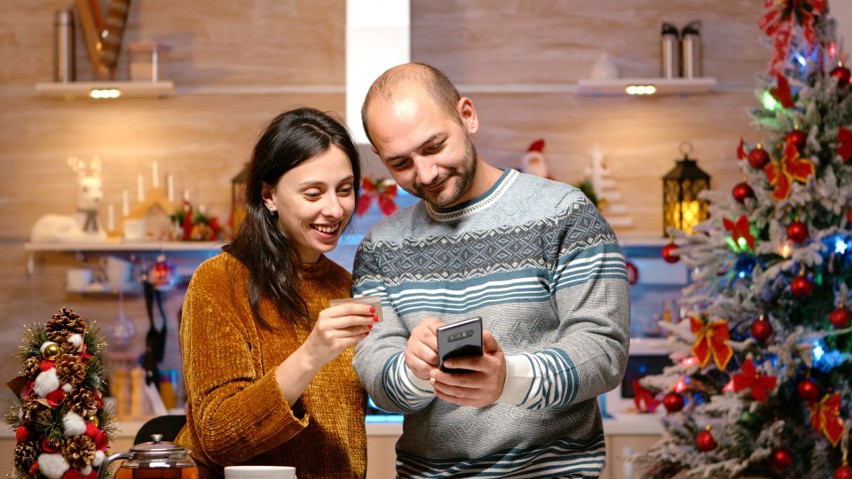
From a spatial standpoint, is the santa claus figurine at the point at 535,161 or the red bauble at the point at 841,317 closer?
the red bauble at the point at 841,317

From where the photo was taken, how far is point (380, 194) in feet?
15.5

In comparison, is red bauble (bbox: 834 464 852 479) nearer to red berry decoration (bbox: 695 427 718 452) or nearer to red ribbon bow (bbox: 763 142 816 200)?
red berry decoration (bbox: 695 427 718 452)

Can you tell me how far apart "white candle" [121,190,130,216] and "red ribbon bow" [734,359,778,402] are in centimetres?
289

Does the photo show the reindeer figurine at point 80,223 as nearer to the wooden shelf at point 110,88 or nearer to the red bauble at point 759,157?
the wooden shelf at point 110,88

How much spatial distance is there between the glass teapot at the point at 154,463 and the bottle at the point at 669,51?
3.81m

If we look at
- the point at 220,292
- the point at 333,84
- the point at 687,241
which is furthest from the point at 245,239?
the point at 333,84

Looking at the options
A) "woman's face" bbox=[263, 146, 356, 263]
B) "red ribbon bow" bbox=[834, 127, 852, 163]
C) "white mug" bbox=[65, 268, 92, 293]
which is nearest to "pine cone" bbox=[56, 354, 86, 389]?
"woman's face" bbox=[263, 146, 356, 263]

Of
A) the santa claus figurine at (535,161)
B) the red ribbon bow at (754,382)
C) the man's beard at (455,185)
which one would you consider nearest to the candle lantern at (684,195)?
the santa claus figurine at (535,161)

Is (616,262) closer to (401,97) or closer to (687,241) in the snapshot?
(401,97)

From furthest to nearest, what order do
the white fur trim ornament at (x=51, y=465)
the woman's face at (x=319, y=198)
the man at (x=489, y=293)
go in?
the woman's face at (x=319, y=198)
the man at (x=489, y=293)
the white fur trim ornament at (x=51, y=465)

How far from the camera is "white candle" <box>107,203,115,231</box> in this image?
492cm

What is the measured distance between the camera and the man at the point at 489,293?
5.68 feet

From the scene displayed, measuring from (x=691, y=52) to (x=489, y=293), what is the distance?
3.32 metres

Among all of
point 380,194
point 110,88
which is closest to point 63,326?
point 380,194
